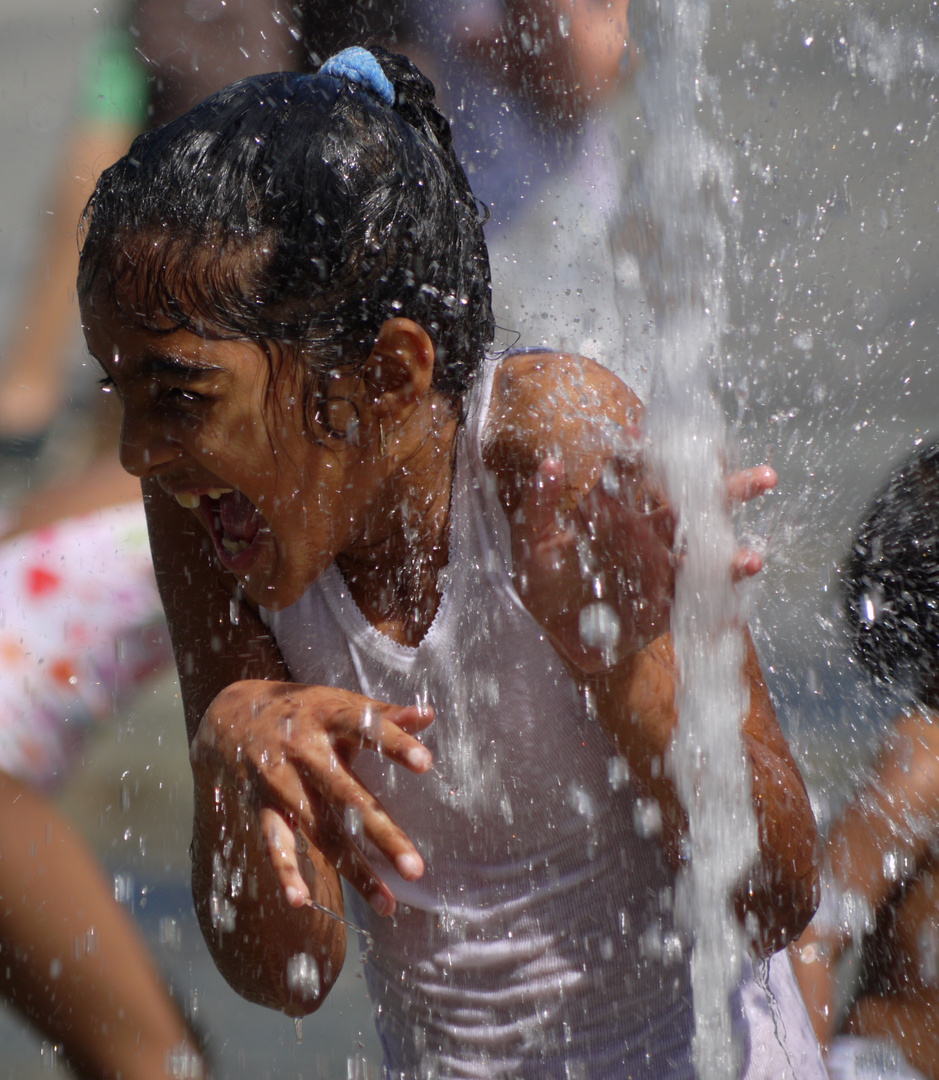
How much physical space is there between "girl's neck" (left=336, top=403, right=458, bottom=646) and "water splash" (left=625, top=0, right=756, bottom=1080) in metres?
0.30

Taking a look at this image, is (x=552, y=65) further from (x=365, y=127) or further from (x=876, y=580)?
(x=876, y=580)

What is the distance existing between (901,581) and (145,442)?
1.46 meters

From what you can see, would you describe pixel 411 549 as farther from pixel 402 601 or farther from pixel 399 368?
pixel 399 368

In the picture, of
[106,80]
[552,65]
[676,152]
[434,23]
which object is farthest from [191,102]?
[676,152]

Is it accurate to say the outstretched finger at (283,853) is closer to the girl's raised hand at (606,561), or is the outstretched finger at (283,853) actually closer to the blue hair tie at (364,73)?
the girl's raised hand at (606,561)

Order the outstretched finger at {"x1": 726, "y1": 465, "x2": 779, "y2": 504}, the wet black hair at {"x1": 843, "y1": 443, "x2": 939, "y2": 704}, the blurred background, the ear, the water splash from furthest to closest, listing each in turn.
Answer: the blurred background
the wet black hair at {"x1": 843, "y1": 443, "x2": 939, "y2": 704}
the ear
the water splash
the outstretched finger at {"x1": 726, "y1": 465, "x2": 779, "y2": 504}

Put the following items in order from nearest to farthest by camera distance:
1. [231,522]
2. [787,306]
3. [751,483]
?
1. [751,483]
2. [231,522]
3. [787,306]

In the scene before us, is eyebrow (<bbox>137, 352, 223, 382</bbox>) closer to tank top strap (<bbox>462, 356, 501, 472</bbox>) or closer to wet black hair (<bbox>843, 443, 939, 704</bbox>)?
tank top strap (<bbox>462, 356, 501, 472</bbox>)

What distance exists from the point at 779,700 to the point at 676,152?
1437 mm

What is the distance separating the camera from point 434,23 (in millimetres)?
2262

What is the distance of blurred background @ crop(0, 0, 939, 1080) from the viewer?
228 centimetres

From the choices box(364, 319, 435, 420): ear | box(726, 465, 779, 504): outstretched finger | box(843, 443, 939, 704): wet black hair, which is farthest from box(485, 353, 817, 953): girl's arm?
box(843, 443, 939, 704): wet black hair

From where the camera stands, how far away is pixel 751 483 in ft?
3.77

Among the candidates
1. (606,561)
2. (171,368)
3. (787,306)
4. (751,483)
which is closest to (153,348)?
(171,368)
